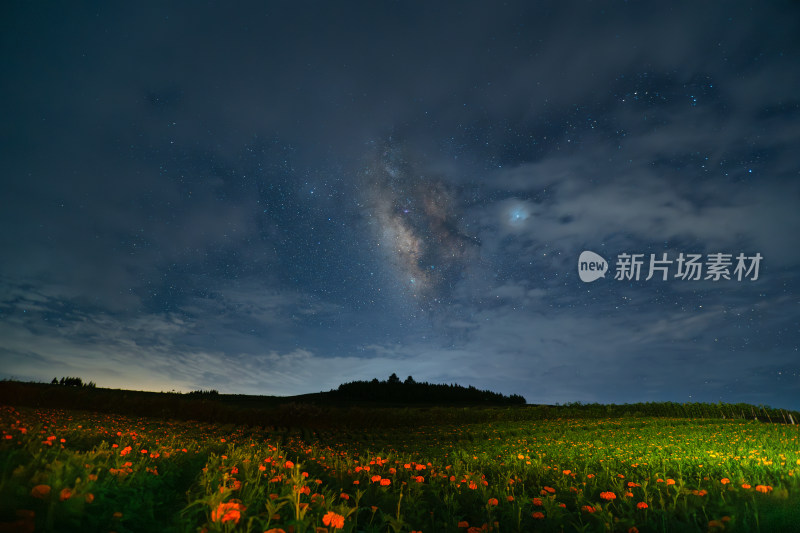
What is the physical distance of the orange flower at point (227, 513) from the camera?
2.71m

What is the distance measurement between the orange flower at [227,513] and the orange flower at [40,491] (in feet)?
3.57

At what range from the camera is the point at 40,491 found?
2666 millimetres

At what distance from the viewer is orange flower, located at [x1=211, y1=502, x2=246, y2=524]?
2705 mm

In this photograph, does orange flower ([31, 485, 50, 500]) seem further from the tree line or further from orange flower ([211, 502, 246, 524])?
the tree line

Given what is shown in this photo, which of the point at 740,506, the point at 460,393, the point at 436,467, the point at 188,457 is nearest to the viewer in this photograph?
the point at 740,506

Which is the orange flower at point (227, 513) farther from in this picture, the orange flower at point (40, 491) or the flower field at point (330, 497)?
the orange flower at point (40, 491)

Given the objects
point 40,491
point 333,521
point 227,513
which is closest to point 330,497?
point 333,521

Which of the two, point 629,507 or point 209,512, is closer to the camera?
point 209,512

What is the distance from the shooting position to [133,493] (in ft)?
11.4

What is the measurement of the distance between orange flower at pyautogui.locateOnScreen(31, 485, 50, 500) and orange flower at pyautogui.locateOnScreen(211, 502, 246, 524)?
109 cm

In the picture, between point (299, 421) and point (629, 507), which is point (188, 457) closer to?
point (629, 507)

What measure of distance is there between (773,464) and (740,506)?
4.43 meters

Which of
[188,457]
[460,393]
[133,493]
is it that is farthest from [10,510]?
[460,393]

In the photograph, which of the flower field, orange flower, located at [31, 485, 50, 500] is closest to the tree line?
the flower field
